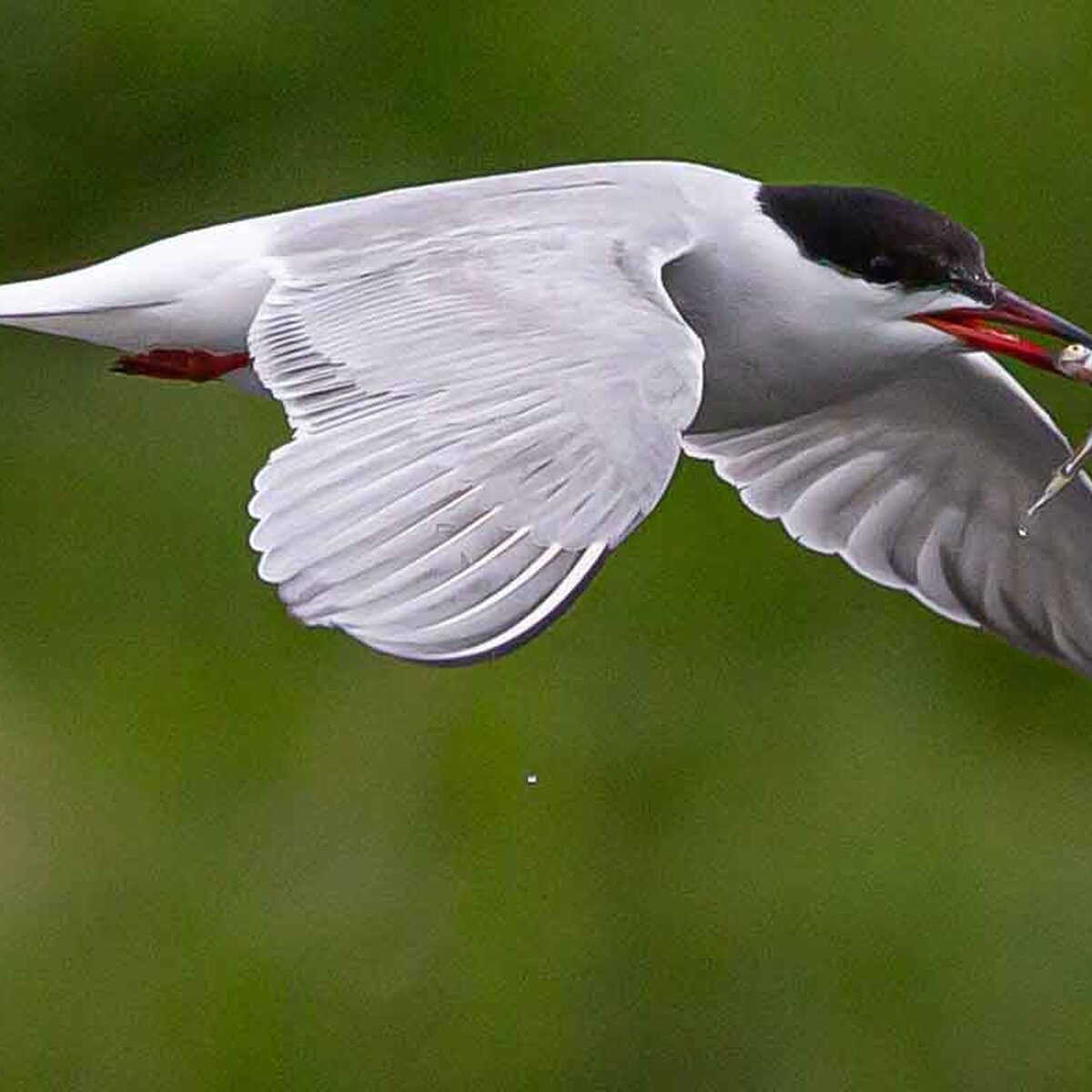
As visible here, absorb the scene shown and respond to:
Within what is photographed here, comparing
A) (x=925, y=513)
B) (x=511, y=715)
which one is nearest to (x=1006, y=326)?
(x=925, y=513)

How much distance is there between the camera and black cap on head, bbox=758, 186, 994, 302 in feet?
14.7

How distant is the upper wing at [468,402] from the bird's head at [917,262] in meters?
0.19

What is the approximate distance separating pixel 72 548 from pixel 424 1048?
1.51m

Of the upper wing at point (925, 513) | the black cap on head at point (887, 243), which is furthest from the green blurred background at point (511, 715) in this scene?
the black cap on head at point (887, 243)

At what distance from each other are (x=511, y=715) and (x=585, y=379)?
2256 millimetres

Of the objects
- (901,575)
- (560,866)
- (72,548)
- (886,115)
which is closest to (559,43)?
(886,115)

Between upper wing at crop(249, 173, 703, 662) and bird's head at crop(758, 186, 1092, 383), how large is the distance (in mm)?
193

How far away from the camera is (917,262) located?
449 centimetres

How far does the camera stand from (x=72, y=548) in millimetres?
6926

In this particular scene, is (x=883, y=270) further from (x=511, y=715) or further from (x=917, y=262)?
(x=511, y=715)

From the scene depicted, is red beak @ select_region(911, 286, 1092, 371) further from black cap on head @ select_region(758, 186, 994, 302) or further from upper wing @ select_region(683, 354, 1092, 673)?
upper wing @ select_region(683, 354, 1092, 673)

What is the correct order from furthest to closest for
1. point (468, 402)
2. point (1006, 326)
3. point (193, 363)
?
point (193, 363) → point (1006, 326) → point (468, 402)

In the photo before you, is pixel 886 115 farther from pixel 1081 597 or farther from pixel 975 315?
pixel 975 315

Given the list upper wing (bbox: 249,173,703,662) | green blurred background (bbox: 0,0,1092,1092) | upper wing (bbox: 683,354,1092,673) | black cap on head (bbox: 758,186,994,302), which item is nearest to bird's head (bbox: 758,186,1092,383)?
black cap on head (bbox: 758,186,994,302)
